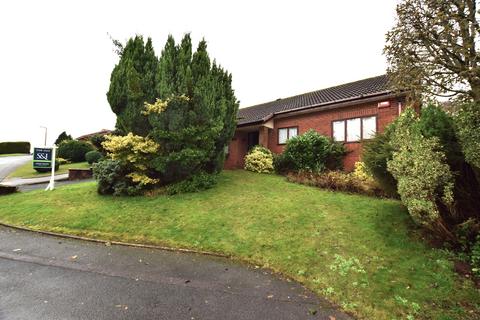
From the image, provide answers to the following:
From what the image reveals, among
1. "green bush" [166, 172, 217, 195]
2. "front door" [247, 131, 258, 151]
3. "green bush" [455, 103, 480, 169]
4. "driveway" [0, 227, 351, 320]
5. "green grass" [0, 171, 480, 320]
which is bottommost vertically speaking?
"driveway" [0, 227, 351, 320]

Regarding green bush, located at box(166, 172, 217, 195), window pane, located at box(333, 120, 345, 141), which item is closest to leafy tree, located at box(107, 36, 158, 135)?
green bush, located at box(166, 172, 217, 195)

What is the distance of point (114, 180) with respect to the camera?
35.4 feet

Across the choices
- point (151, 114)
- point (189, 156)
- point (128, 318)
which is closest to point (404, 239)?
point (128, 318)

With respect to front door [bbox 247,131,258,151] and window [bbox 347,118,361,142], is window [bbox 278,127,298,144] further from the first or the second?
window [bbox 347,118,361,142]

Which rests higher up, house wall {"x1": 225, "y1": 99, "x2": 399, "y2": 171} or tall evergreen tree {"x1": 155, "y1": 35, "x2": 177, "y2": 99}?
tall evergreen tree {"x1": 155, "y1": 35, "x2": 177, "y2": 99}

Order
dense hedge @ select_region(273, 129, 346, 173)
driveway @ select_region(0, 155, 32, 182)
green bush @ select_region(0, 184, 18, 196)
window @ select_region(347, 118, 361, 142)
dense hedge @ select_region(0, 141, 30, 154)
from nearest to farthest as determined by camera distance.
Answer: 1. green bush @ select_region(0, 184, 18, 196)
2. dense hedge @ select_region(273, 129, 346, 173)
3. window @ select_region(347, 118, 361, 142)
4. driveway @ select_region(0, 155, 32, 182)
5. dense hedge @ select_region(0, 141, 30, 154)

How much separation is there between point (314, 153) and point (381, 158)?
7.06 metres

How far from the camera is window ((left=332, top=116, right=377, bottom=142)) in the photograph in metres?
14.2

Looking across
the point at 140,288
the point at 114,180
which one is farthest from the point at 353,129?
the point at 140,288

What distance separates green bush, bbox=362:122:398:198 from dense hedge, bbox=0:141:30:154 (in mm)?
58380

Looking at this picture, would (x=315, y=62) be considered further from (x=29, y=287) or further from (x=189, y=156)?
(x=29, y=287)

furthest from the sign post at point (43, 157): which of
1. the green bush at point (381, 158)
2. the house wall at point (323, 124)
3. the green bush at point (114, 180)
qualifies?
the green bush at point (381, 158)

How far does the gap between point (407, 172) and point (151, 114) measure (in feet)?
28.3

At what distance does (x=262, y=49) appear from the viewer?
53.4 feet
